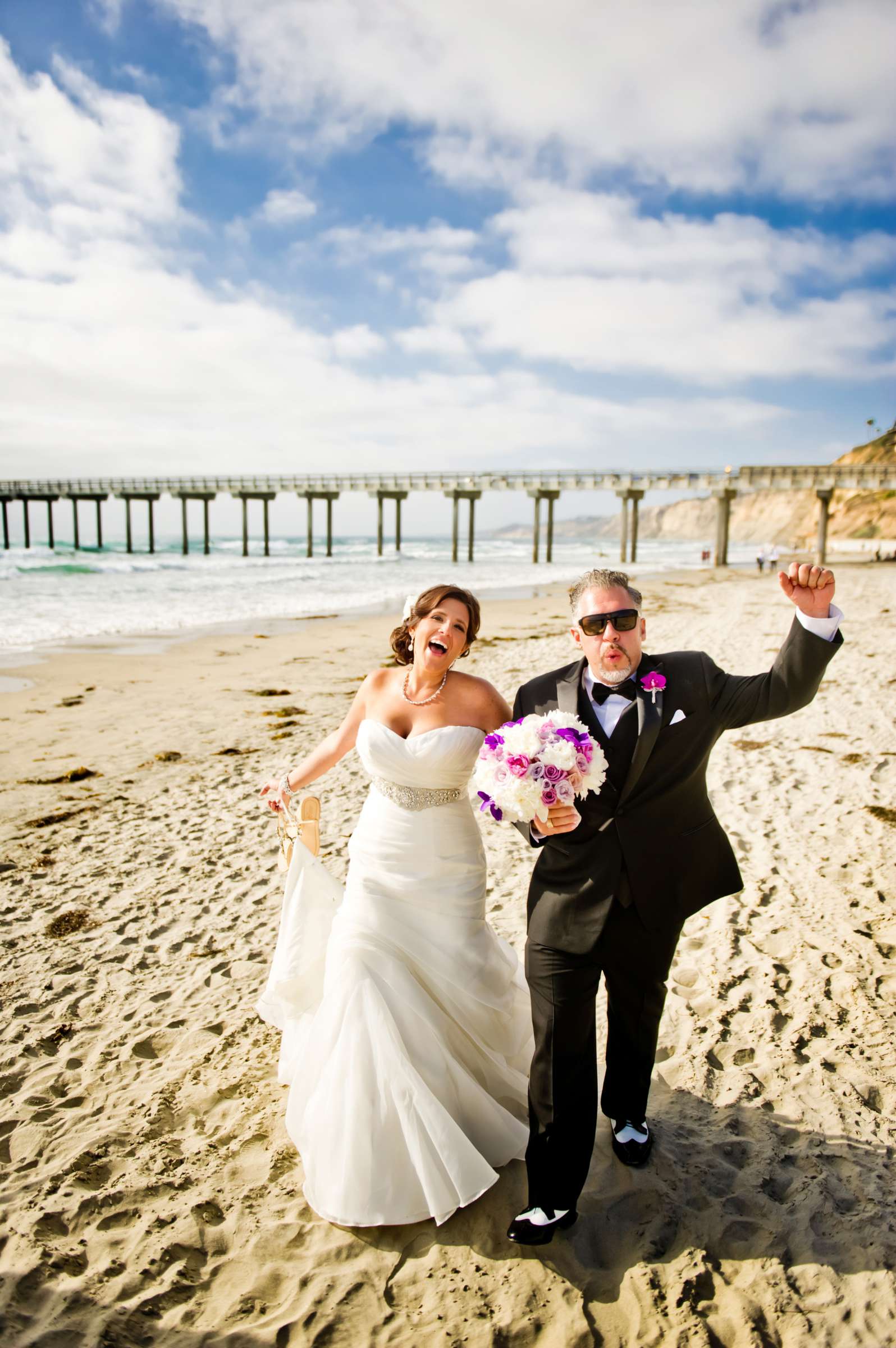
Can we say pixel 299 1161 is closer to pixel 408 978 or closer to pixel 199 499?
pixel 408 978

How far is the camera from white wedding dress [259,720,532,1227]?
2613mm

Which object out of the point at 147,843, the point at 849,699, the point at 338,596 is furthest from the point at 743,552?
the point at 147,843

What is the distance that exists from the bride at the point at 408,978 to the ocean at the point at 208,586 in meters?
13.1

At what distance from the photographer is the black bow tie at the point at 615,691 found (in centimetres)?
261

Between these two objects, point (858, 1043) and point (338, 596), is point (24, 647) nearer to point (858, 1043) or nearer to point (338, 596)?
point (338, 596)

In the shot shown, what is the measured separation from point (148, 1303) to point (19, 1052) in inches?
66.9

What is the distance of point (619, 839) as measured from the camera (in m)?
2.54

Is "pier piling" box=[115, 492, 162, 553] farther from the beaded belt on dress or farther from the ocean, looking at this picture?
the beaded belt on dress

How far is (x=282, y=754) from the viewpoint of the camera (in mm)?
8438

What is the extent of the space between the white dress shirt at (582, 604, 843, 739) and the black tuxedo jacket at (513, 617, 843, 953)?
0.08 feet

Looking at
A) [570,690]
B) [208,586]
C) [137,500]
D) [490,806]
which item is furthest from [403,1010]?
[137,500]

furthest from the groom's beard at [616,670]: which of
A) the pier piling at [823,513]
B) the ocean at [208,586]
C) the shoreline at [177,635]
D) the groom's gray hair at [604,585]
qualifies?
the pier piling at [823,513]

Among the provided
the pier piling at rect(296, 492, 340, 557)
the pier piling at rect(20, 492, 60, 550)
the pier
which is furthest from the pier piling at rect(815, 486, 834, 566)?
the pier piling at rect(20, 492, 60, 550)

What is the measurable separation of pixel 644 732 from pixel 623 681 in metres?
0.20
